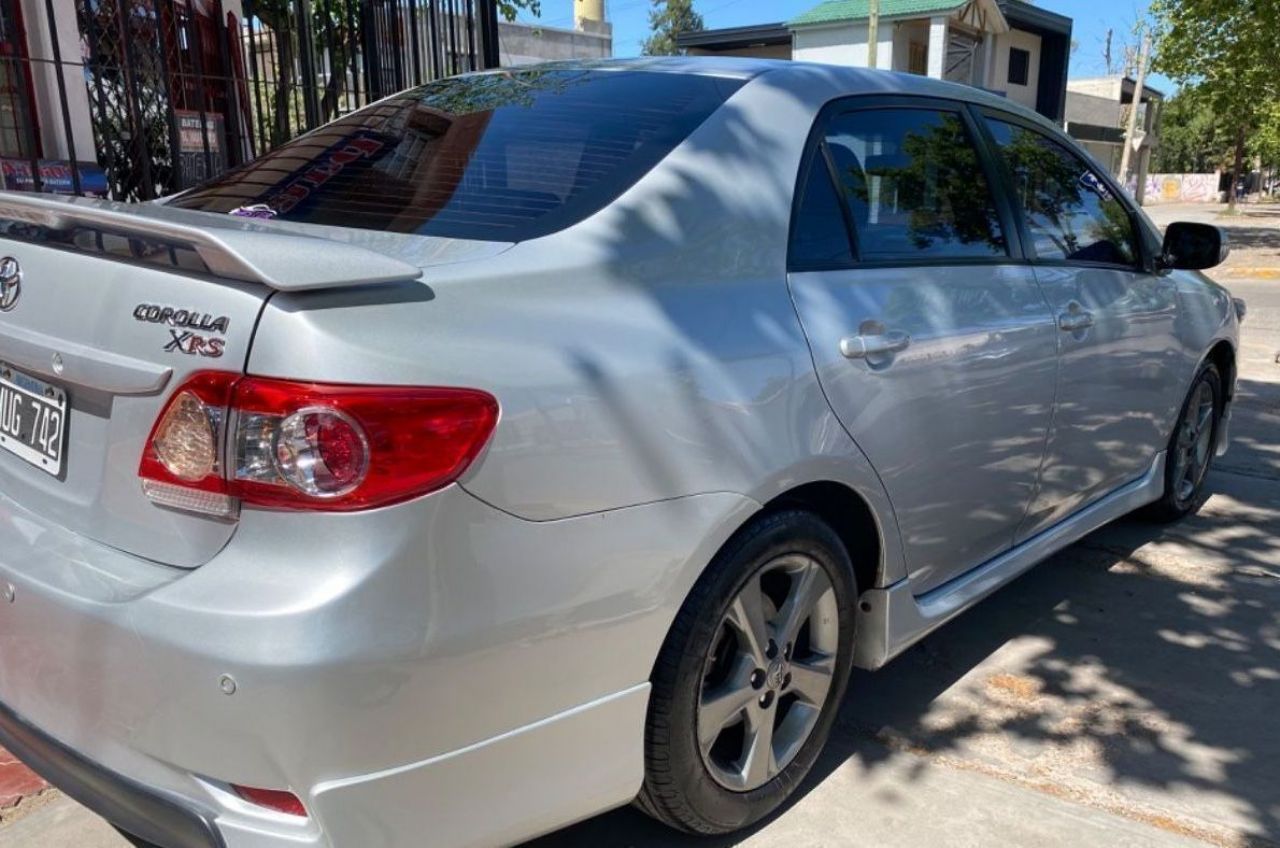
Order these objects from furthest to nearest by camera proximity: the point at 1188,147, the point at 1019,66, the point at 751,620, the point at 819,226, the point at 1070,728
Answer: the point at 1188,147 < the point at 1019,66 < the point at 1070,728 < the point at 819,226 < the point at 751,620

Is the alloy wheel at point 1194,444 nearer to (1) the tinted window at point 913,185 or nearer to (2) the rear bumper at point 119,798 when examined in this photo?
(1) the tinted window at point 913,185

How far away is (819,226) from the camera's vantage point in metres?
2.61

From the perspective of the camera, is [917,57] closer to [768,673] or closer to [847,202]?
[847,202]

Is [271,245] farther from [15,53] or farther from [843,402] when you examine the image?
[15,53]

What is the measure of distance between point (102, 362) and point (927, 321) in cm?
192

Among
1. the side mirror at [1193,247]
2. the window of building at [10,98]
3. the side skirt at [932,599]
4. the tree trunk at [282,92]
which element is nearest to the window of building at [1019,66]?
the tree trunk at [282,92]

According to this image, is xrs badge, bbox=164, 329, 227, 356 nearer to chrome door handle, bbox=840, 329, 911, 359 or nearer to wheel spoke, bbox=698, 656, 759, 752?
wheel spoke, bbox=698, 656, 759, 752

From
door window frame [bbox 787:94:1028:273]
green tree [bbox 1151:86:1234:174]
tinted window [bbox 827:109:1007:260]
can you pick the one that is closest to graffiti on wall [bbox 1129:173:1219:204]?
green tree [bbox 1151:86:1234:174]

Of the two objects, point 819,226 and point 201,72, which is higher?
point 201,72

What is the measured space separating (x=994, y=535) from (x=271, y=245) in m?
2.32

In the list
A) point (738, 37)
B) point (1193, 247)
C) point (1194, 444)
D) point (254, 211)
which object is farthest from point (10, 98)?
point (738, 37)

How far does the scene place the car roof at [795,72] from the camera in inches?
107

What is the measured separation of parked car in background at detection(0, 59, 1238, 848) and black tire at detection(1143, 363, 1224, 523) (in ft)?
5.93

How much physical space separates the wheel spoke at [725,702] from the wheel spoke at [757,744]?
2.4 inches
